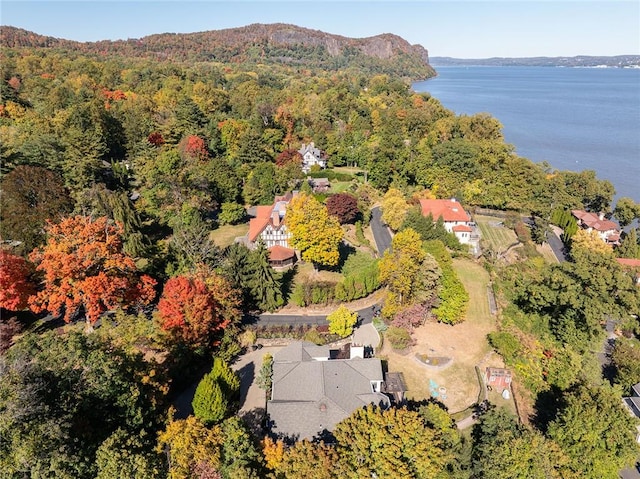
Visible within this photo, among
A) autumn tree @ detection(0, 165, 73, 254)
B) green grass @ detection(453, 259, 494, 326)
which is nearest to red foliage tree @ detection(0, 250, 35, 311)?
autumn tree @ detection(0, 165, 73, 254)

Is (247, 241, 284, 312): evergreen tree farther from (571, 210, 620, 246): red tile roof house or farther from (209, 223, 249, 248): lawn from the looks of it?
(571, 210, 620, 246): red tile roof house

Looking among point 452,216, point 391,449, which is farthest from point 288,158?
point 391,449

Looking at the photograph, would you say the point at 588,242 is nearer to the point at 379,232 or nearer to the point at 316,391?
the point at 379,232

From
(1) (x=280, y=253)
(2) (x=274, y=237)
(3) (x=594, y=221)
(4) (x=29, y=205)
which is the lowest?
(3) (x=594, y=221)

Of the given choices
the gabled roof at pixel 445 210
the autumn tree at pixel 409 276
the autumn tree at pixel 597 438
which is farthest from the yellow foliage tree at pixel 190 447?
the gabled roof at pixel 445 210

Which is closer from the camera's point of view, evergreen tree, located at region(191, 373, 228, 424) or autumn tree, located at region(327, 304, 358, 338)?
evergreen tree, located at region(191, 373, 228, 424)
